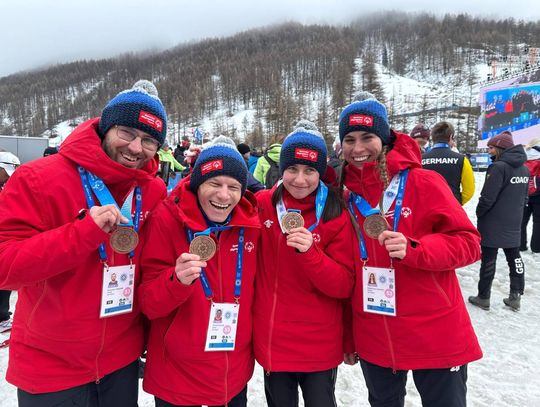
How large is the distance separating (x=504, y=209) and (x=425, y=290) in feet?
12.5

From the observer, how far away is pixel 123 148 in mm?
1847

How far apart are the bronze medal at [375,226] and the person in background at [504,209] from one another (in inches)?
151

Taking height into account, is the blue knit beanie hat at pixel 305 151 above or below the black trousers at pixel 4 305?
above

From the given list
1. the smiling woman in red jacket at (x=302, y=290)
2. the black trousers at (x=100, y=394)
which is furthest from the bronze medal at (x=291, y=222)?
the black trousers at (x=100, y=394)

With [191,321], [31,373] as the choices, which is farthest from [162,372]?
[31,373]

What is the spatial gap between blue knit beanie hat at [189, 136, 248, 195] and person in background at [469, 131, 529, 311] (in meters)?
4.21

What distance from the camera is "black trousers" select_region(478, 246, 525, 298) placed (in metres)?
4.96

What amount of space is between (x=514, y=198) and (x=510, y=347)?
2027 mm

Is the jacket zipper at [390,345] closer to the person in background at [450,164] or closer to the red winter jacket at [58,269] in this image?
the red winter jacket at [58,269]

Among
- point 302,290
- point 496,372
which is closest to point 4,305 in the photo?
point 302,290

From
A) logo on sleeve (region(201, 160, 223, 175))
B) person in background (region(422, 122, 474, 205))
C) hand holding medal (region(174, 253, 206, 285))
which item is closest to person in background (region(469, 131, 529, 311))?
person in background (region(422, 122, 474, 205))

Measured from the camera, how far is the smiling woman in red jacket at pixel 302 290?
6.64ft

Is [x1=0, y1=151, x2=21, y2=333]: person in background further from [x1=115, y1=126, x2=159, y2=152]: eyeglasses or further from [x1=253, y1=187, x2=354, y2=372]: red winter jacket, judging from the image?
[x1=253, y1=187, x2=354, y2=372]: red winter jacket

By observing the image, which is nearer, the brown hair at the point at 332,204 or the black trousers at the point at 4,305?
the brown hair at the point at 332,204
